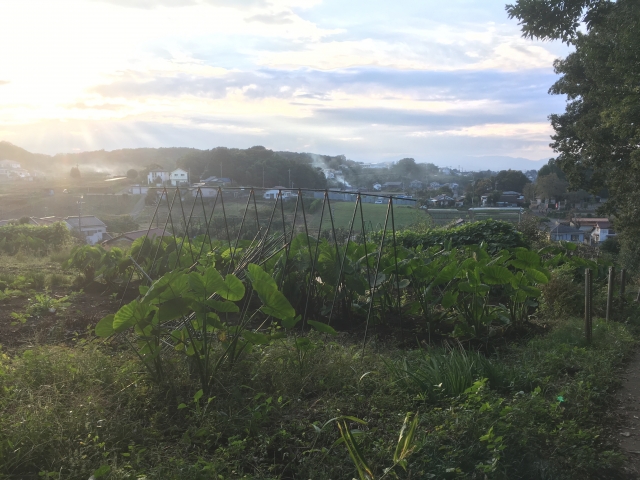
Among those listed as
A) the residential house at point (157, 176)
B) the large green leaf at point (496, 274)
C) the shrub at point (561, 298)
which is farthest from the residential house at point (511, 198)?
the large green leaf at point (496, 274)

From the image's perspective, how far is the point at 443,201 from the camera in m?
19.7

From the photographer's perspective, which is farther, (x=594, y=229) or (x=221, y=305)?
(x=594, y=229)

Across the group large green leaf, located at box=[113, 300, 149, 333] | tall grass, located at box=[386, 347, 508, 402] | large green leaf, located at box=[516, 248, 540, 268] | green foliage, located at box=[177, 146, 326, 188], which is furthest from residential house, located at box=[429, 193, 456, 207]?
large green leaf, located at box=[113, 300, 149, 333]

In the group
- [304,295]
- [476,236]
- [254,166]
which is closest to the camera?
[304,295]

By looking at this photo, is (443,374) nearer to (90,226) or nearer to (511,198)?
(90,226)

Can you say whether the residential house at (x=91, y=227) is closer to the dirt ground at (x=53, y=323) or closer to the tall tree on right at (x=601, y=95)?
the dirt ground at (x=53, y=323)

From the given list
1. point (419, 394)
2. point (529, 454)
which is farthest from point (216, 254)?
point (529, 454)

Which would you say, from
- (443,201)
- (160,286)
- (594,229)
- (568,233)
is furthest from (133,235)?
(594,229)

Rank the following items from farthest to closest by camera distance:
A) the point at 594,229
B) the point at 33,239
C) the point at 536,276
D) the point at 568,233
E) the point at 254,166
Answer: the point at 594,229, the point at 568,233, the point at 33,239, the point at 254,166, the point at 536,276

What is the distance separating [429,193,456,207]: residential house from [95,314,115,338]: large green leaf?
15.3 metres

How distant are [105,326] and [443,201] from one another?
17.3 metres

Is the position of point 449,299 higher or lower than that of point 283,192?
lower

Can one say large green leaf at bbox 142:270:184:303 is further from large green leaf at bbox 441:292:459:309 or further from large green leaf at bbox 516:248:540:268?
large green leaf at bbox 516:248:540:268

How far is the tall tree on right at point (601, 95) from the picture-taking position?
1034cm
